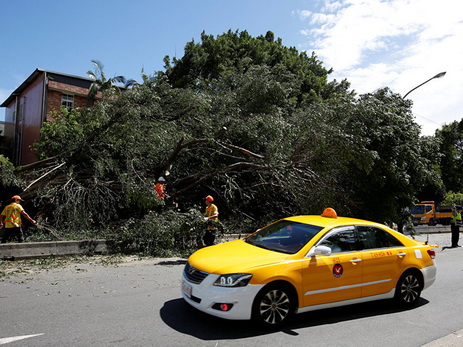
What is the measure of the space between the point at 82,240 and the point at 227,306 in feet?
21.5

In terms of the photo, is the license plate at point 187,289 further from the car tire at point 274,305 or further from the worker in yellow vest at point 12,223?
the worker in yellow vest at point 12,223

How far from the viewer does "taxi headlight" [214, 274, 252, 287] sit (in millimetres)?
4344

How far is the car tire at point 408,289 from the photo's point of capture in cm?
560

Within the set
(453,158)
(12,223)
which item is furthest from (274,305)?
(453,158)

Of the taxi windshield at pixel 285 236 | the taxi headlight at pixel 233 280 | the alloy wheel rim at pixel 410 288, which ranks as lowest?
the alloy wheel rim at pixel 410 288

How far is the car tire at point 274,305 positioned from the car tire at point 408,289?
200 centimetres

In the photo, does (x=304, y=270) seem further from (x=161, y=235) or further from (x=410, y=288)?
(x=161, y=235)

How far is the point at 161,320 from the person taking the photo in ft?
15.5

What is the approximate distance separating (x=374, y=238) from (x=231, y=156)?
8.48 metres

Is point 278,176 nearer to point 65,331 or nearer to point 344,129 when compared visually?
point 344,129

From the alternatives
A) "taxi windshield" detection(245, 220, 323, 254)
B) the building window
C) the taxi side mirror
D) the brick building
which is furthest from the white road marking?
the building window

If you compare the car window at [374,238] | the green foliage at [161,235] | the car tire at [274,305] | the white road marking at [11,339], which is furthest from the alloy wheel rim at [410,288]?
the green foliage at [161,235]

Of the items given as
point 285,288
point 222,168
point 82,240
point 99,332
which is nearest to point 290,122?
point 222,168

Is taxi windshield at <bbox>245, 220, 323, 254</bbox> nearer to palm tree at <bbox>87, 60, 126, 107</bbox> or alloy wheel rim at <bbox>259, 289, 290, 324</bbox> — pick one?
alloy wheel rim at <bbox>259, 289, 290, 324</bbox>
